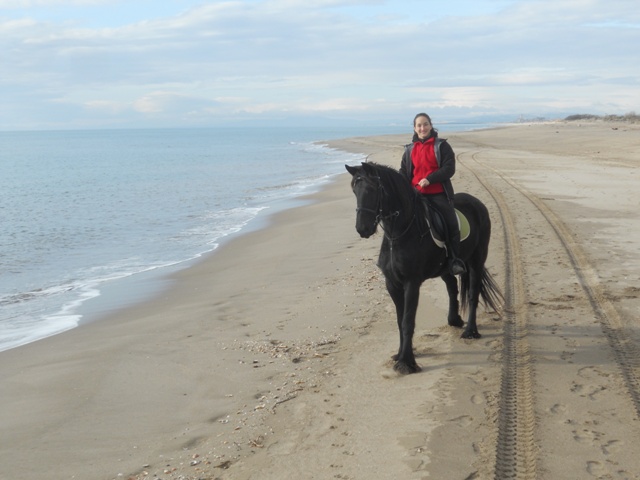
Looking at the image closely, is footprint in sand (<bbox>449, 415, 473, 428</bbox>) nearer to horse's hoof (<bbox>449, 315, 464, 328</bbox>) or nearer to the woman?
the woman

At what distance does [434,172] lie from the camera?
22.0 ft

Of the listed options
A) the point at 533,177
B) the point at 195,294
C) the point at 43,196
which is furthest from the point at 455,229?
the point at 43,196

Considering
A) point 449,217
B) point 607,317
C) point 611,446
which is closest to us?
point 611,446

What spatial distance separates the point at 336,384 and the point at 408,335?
2.66ft

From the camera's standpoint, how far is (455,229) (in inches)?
271

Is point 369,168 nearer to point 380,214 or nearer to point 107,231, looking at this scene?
point 380,214

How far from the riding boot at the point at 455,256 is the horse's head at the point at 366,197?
1.09 meters

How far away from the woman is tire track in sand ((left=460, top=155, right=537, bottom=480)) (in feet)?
3.38

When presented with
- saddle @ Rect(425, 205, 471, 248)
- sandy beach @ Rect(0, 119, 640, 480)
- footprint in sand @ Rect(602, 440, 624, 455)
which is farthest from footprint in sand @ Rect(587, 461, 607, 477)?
saddle @ Rect(425, 205, 471, 248)

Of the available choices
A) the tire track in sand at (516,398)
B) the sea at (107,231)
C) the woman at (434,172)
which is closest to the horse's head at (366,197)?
the woman at (434,172)

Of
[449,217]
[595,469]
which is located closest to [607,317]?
[449,217]

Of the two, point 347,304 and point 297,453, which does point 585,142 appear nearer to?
point 347,304

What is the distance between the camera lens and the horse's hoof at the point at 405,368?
6430mm

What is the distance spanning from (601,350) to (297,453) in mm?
3499
